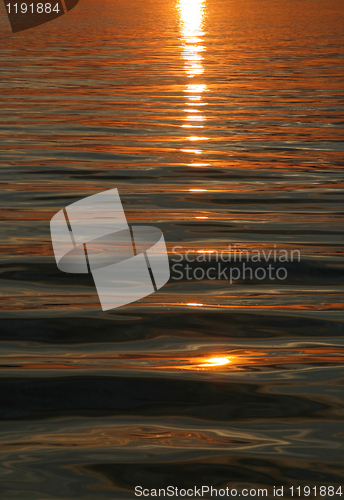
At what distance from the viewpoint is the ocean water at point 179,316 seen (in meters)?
2.38

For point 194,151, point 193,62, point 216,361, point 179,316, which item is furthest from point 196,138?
point 193,62

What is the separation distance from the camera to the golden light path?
872 cm

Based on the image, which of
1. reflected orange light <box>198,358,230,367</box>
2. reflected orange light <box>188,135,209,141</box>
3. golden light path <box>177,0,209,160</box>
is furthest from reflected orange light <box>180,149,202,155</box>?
Result: reflected orange light <box>198,358,230,367</box>

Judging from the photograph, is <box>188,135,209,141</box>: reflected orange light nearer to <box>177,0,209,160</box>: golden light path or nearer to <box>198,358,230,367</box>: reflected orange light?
<box>177,0,209,160</box>: golden light path

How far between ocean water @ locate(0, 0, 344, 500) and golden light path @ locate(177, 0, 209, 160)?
0.08 meters

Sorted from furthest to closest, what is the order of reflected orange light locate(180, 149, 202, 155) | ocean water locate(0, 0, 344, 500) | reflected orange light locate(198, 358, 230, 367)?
reflected orange light locate(180, 149, 202, 155), reflected orange light locate(198, 358, 230, 367), ocean water locate(0, 0, 344, 500)

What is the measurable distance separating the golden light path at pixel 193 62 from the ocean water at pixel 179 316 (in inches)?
3.3

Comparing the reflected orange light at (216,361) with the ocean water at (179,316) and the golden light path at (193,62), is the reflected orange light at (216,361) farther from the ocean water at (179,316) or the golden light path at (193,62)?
the golden light path at (193,62)

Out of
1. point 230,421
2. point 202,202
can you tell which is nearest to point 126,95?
point 202,202

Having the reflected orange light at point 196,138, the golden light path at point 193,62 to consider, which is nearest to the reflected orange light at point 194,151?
the golden light path at point 193,62

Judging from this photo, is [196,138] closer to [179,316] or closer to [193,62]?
[179,316]

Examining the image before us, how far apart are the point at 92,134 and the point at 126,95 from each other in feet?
10.0

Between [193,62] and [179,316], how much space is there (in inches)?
509

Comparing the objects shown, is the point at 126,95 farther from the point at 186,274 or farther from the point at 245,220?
the point at 186,274
